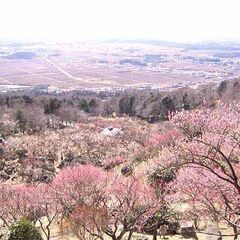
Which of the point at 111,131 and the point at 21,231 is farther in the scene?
the point at 111,131

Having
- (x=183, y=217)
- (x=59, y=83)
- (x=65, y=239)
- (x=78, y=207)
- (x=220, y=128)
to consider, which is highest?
(x=220, y=128)

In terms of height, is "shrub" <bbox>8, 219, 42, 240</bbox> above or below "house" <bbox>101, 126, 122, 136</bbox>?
above

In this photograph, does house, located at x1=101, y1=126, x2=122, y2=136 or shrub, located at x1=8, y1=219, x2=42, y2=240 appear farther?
house, located at x1=101, y1=126, x2=122, y2=136

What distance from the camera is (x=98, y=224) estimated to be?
1494cm

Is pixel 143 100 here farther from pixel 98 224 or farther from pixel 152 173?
pixel 98 224

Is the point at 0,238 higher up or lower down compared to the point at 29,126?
higher up

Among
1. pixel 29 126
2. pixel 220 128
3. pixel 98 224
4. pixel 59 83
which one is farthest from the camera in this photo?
pixel 59 83

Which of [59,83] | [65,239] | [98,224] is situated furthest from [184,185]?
[59,83]

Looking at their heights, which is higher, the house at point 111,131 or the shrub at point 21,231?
the shrub at point 21,231

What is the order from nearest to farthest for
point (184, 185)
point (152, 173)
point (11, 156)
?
point (184, 185) < point (152, 173) < point (11, 156)

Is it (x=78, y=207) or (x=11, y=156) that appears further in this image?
(x=11, y=156)

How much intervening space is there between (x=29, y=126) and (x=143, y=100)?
870 inches

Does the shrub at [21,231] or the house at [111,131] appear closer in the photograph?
the shrub at [21,231]

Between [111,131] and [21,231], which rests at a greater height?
[21,231]
